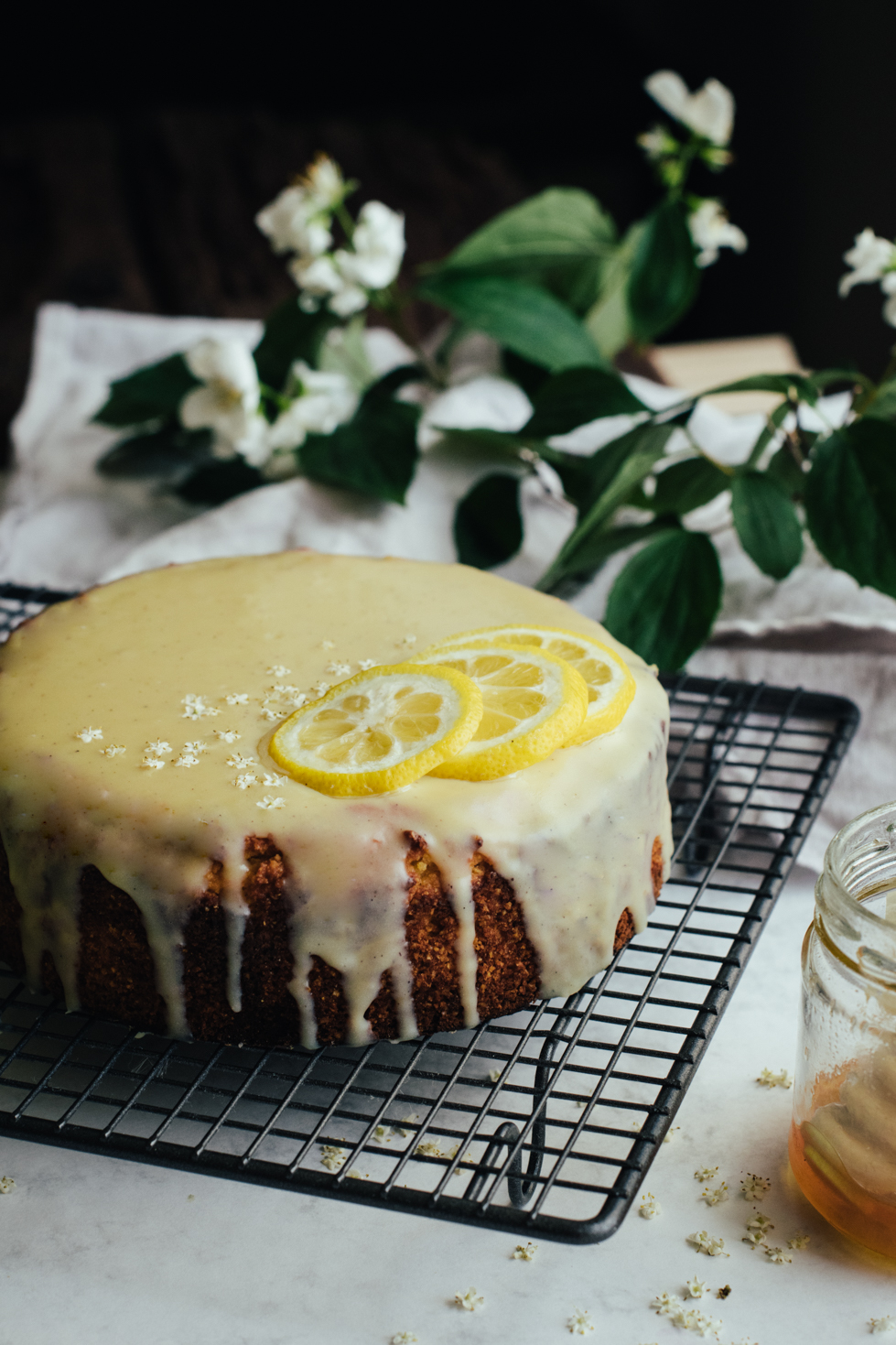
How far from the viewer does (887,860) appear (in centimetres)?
109

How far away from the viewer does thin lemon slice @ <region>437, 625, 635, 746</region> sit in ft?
3.81

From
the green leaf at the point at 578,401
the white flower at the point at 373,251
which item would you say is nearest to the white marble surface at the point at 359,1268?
the green leaf at the point at 578,401

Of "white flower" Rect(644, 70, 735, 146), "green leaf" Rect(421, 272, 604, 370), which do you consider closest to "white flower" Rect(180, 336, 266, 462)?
"green leaf" Rect(421, 272, 604, 370)

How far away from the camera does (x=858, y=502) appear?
1.49 metres

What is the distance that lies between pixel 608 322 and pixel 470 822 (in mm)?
1322

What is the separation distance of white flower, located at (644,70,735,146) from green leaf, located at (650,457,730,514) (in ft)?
2.16

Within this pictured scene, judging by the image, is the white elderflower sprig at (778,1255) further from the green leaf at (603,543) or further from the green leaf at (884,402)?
the green leaf at (884,402)

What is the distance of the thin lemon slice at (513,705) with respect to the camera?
1089 millimetres

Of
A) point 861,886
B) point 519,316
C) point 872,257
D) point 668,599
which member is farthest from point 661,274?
point 861,886

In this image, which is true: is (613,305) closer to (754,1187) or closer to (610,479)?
(610,479)

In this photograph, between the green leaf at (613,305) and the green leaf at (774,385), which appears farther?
the green leaf at (613,305)

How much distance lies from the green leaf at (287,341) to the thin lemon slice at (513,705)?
2.81 ft

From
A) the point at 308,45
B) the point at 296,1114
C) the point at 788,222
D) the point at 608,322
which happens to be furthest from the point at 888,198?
the point at 296,1114

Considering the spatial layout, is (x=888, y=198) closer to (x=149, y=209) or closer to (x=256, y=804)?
(x=149, y=209)
